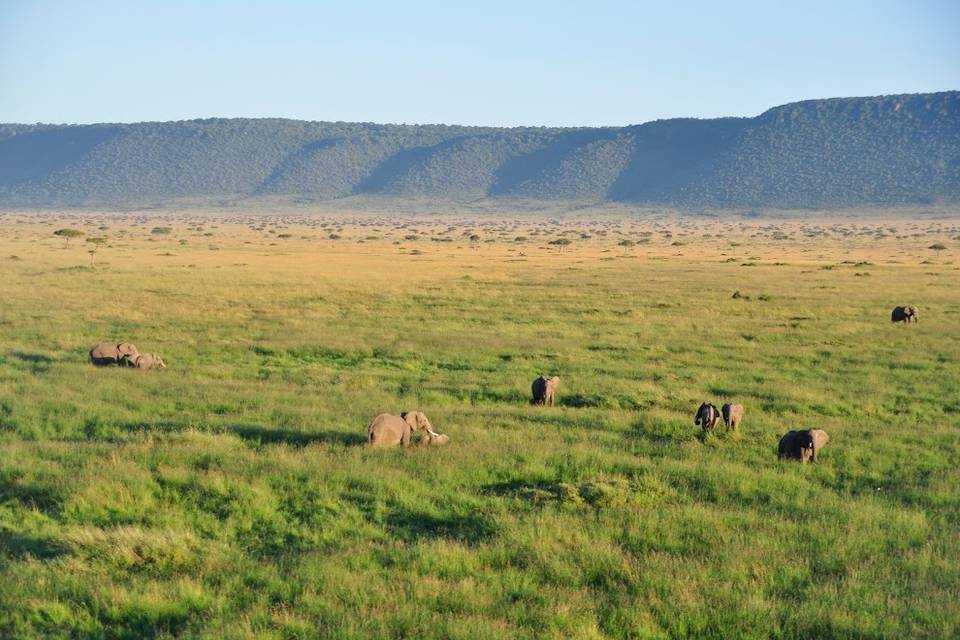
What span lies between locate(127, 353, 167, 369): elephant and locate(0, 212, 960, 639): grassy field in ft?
2.13

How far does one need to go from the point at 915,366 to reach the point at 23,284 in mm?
30921

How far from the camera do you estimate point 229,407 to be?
14594 millimetres

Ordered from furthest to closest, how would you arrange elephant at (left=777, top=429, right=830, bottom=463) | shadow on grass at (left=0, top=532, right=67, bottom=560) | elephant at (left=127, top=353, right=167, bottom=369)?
elephant at (left=127, top=353, right=167, bottom=369)
elephant at (left=777, top=429, right=830, bottom=463)
shadow on grass at (left=0, top=532, right=67, bottom=560)

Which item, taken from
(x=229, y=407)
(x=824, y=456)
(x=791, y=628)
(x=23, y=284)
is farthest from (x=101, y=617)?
(x=23, y=284)

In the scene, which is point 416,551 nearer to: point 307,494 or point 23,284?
point 307,494

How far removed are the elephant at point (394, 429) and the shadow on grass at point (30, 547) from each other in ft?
14.0

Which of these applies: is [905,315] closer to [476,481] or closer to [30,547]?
[476,481]

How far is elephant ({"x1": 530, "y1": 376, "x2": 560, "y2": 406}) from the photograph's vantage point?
612 inches

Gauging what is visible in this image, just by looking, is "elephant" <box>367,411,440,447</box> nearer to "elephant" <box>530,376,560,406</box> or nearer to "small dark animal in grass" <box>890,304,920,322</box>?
"elephant" <box>530,376,560,406</box>

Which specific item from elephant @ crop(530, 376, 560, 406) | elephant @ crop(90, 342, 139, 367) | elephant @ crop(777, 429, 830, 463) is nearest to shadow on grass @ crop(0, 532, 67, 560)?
elephant @ crop(777, 429, 830, 463)

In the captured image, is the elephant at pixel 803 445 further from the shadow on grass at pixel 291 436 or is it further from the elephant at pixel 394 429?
the shadow on grass at pixel 291 436

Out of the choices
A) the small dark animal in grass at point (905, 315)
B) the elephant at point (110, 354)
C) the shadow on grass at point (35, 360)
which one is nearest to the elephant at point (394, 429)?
the elephant at point (110, 354)

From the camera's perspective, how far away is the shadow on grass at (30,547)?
800 cm

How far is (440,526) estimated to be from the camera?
9.08 metres
